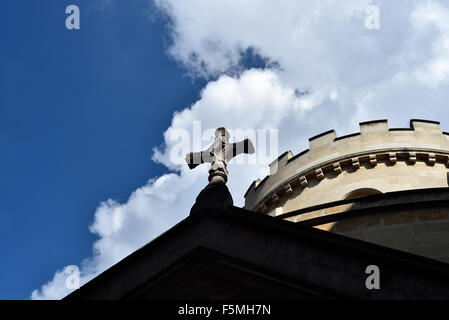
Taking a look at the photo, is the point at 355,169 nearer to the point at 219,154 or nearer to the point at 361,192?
the point at 361,192

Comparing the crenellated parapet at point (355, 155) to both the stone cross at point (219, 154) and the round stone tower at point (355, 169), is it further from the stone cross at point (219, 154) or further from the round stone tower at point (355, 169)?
the stone cross at point (219, 154)

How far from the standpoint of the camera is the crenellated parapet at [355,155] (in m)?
16.5

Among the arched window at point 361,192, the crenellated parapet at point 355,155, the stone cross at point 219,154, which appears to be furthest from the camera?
the crenellated parapet at point 355,155

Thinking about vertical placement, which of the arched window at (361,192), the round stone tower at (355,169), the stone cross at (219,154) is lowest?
the stone cross at (219,154)

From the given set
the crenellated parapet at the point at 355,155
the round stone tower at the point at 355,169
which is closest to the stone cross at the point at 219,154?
the round stone tower at the point at 355,169

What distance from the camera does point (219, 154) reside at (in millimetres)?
9125

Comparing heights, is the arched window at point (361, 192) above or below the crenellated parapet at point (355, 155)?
below

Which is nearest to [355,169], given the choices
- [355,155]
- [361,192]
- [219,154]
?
[355,155]

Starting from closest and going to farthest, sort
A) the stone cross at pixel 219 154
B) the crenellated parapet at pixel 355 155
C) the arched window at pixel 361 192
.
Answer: the stone cross at pixel 219 154 → the arched window at pixel 361 192 → the crenellated parapet at pixel 355 155

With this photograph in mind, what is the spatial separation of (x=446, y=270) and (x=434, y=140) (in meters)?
12.5

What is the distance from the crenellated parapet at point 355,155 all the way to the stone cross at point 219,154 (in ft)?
26.1

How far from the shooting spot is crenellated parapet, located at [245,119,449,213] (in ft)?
Result: 54.2
